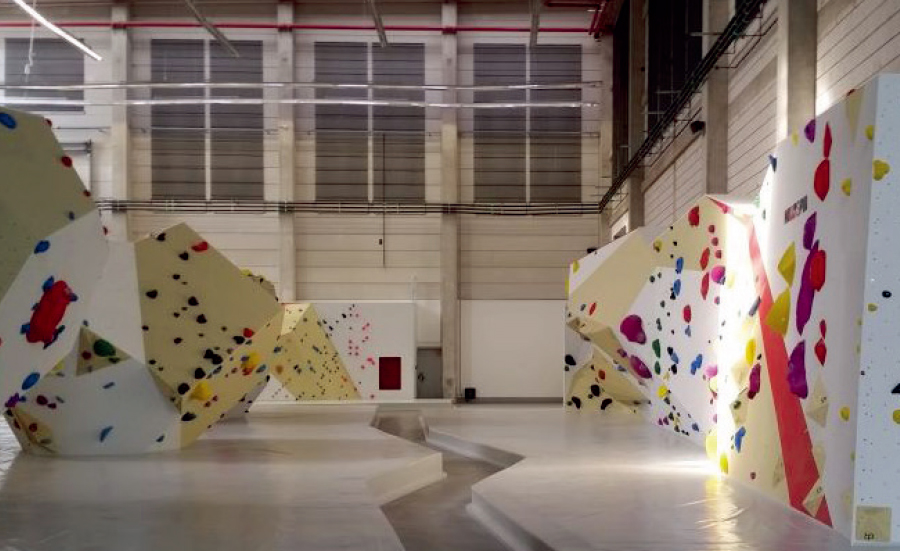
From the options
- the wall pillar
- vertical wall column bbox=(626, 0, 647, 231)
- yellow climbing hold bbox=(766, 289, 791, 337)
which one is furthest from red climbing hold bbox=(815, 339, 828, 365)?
the wall pillar

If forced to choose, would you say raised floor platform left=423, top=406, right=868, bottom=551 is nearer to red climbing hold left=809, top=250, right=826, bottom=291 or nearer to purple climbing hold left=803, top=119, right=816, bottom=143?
red climbing hold left=809, top=250, right=826, bottom=291

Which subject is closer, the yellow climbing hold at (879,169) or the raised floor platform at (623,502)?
the yellow climbing hold at (879,169)

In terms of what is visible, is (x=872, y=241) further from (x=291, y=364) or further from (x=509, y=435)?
(x=291, y=364)

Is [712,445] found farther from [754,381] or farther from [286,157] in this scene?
[286,157]

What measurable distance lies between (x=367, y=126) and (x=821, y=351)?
2020cm

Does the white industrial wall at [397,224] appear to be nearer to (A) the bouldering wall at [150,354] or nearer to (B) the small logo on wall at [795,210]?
(A) the bouldering wall at [150,354]

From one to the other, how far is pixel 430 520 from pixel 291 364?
1419 centimetres

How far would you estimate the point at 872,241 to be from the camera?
5348 mm

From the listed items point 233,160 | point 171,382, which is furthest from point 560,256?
point 171,382

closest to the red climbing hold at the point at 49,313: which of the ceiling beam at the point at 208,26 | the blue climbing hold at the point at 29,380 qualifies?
the blue climbing hold at the point at 29,380

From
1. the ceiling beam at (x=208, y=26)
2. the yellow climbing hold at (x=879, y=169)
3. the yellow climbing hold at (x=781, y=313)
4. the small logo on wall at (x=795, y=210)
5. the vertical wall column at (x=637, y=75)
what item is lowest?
the yellow climbing hold at (x=781, y=313)

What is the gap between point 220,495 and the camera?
714 cm

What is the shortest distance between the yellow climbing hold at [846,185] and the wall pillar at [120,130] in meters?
21.2

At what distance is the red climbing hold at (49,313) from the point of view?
5.87 m
